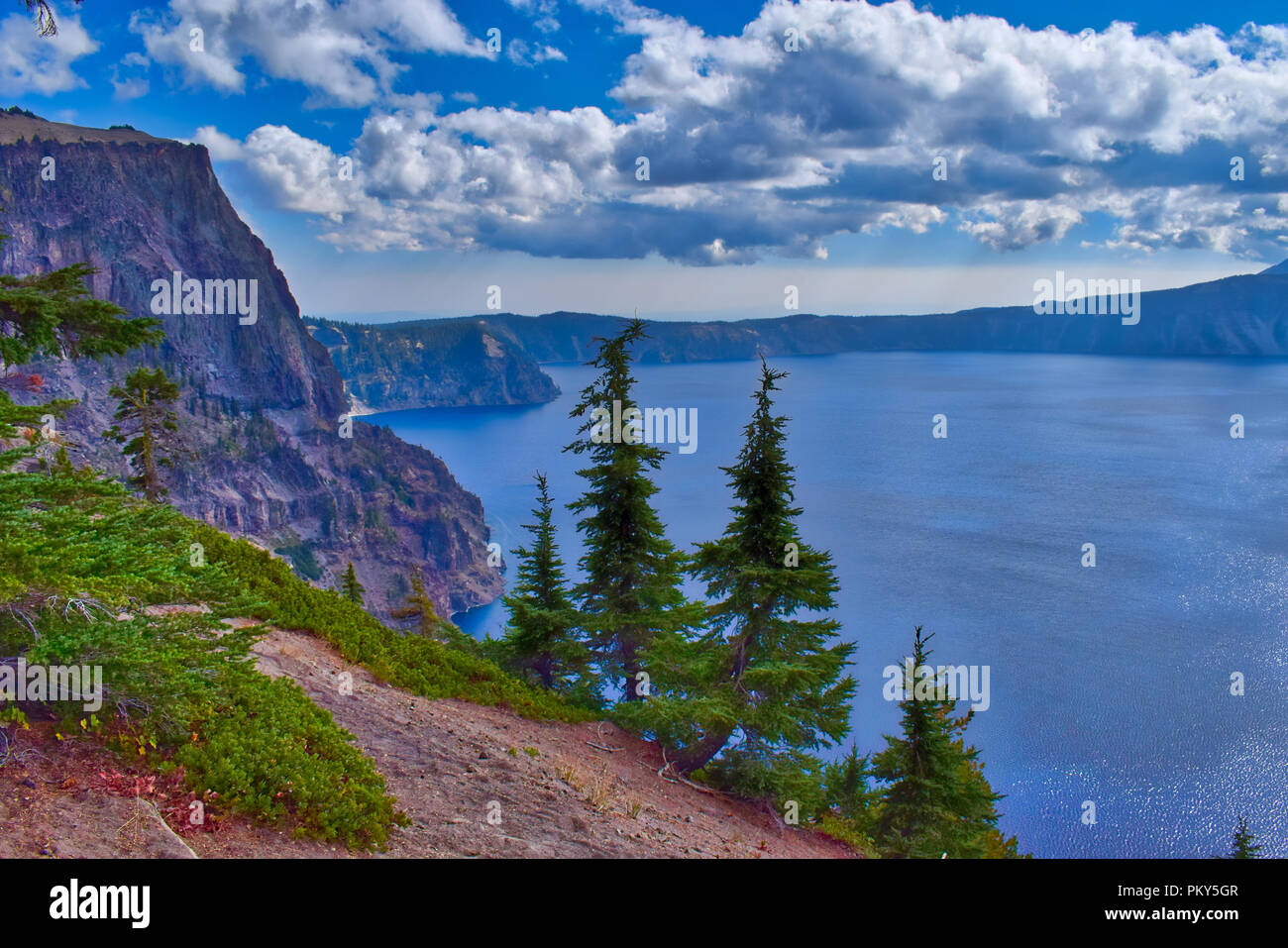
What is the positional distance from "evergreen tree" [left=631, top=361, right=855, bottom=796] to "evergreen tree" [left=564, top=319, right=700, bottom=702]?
3.15 m

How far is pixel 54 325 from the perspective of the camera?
1098 centimetres

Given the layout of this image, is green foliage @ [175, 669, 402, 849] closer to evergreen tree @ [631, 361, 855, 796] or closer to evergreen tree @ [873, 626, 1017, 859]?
evergreen tree @ [631, 361, 855, 796]

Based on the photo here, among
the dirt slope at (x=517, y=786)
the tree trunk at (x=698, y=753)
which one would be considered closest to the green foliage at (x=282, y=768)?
the dirt slope at (x=517, y=786)

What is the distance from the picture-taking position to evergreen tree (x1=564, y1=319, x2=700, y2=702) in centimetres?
2381

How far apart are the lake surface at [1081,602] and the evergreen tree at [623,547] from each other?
109ft

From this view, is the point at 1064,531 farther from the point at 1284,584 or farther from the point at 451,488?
the point at 451,488

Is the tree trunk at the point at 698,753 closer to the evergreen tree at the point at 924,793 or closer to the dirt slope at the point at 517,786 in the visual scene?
the dirt slope at the point at 517,786

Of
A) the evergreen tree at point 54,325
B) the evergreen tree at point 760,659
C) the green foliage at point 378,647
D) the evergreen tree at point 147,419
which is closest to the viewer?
the evergreen tree at point 54,325

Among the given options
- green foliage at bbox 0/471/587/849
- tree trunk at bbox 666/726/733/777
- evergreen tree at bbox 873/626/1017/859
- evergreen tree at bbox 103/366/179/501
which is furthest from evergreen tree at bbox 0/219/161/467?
evergreen tree at bbox 103/366/179/501

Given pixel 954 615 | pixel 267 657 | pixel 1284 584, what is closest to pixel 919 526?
pixel 954 615

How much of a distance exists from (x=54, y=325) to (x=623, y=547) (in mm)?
16126

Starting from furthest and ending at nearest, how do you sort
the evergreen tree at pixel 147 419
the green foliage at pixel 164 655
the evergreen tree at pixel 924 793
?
the evergreen tree at pixel 147 419 < the evergreen tree at pixel 924 793 < the green foliage at pixel 164 655

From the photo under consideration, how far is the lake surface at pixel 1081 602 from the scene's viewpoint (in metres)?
49.8

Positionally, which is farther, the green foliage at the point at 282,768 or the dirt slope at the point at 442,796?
the green foliage at the point at 282,768
